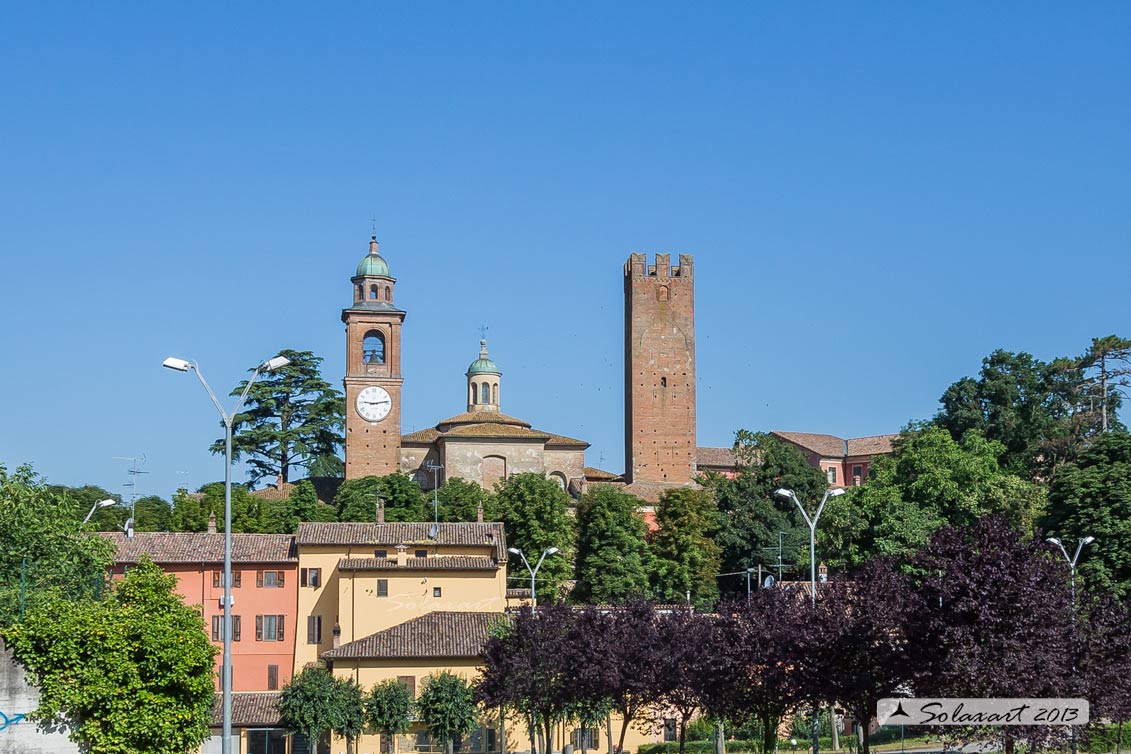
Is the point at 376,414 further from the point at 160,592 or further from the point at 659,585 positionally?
the point at 160,592

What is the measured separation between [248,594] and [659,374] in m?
43.4

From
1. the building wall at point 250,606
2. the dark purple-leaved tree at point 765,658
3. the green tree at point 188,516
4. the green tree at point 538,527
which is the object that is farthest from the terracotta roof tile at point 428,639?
the green tree at point 188,516

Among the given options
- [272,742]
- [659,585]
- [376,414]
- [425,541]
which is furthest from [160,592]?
[376,414]

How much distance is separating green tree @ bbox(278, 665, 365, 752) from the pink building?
12113 millimetres

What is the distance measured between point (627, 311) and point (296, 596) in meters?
45.8

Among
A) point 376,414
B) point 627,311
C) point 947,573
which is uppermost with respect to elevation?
point 627,311

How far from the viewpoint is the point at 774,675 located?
33.5m

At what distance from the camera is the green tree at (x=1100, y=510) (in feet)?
184

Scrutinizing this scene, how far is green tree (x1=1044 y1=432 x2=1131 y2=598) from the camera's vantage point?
56.1 m

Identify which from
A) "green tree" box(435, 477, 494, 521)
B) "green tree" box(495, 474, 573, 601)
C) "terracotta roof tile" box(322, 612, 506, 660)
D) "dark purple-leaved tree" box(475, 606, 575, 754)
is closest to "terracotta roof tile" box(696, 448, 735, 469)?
"green tree" box(435, 477, 494, 521)

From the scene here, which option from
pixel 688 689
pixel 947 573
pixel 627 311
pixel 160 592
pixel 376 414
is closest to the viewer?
pixel 947 573

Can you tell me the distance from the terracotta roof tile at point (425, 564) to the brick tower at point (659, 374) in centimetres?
3529

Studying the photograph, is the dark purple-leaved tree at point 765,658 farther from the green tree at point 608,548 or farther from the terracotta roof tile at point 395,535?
the green tree at point 608,548

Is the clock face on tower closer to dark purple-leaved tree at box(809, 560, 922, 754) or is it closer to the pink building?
the pink building
